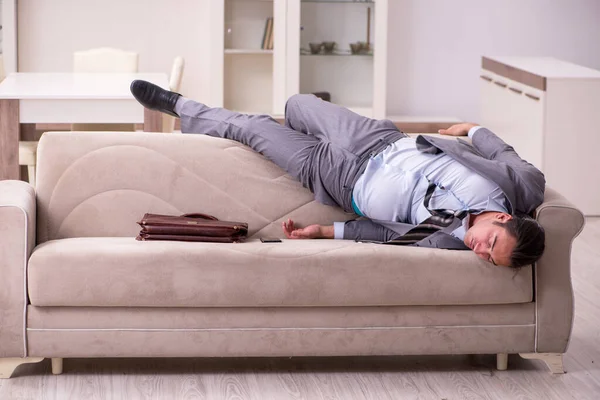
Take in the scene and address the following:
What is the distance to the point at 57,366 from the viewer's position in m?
3.13

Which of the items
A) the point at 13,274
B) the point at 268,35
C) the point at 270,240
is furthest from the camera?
the point at 268,35

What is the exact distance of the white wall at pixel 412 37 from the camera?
7500mm

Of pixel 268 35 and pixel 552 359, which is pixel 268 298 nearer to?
pixel 552 359

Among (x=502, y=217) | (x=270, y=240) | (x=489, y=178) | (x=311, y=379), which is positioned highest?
(x=489, y=178)

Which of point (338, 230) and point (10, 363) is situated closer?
point (10, 363)

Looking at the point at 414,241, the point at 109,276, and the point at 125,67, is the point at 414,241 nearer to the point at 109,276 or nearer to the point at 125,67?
the point at 109,276

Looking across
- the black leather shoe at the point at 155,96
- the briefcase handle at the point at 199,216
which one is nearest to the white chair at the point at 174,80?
the black leather shoe at the point at 155,96

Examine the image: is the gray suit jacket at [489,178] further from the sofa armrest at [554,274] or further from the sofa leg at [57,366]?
the sofa leg at [57,366]

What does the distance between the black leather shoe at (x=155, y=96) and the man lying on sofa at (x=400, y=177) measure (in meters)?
0.13

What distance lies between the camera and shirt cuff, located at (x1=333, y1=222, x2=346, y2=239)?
3398 millimetres

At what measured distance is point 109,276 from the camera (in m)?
3.00

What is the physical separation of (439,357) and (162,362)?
95 centimetres

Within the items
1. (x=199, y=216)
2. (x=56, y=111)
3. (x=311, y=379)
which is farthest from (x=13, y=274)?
(x=56, y=111)

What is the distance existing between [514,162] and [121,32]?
15.9 feet
